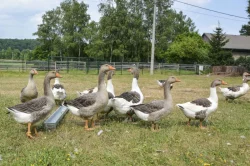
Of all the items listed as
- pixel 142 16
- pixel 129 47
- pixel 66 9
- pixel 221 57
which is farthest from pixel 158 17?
pixel 66 9

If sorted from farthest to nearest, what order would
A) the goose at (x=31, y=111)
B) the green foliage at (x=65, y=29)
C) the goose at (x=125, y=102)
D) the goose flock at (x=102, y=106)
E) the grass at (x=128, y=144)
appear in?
1. the green foliage at (x=65, y=29)
2. the goose at (x=125, y=102)
3. the goose flock at (x=102, y=106)
4. the goose at (x=31, y=111)
5. the grass at (x=128, y=144)

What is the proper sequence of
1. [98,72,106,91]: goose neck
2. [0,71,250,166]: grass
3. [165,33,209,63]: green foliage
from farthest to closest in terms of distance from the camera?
[165,33,209,63]: green foliage < [98,72,106,91]: goose neck < [0,71,250,166]: grass

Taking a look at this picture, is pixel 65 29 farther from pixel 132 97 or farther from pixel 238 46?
pixel 132 97

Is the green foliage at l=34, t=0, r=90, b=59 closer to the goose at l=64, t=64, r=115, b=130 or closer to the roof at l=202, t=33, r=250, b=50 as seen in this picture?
the roof at l=202, t=33, r=250, b=50

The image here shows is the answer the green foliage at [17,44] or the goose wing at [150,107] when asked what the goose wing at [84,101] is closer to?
the goose wing at [150,107]

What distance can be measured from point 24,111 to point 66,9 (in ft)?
189

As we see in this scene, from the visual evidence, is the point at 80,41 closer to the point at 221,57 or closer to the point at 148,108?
the point at 221,57

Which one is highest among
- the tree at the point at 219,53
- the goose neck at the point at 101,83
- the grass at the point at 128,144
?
the tree at the point at 219,53

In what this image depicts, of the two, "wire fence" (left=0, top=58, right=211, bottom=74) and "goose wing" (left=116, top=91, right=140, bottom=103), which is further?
"wire fence" (left=0, top=58, right=211, bottom=74)

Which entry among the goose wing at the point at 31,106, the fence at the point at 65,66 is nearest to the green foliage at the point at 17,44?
the fence at the point at 65,66

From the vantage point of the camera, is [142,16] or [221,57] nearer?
[221,57]

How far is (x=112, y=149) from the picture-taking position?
18.2ft

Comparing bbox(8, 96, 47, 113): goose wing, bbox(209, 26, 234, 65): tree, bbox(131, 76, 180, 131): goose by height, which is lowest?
bbox(131, 76, 180, 131): goose

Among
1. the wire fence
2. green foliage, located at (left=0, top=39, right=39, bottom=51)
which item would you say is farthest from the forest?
green foliage, located at (left=0, top=39, right=39, bottom=51)
